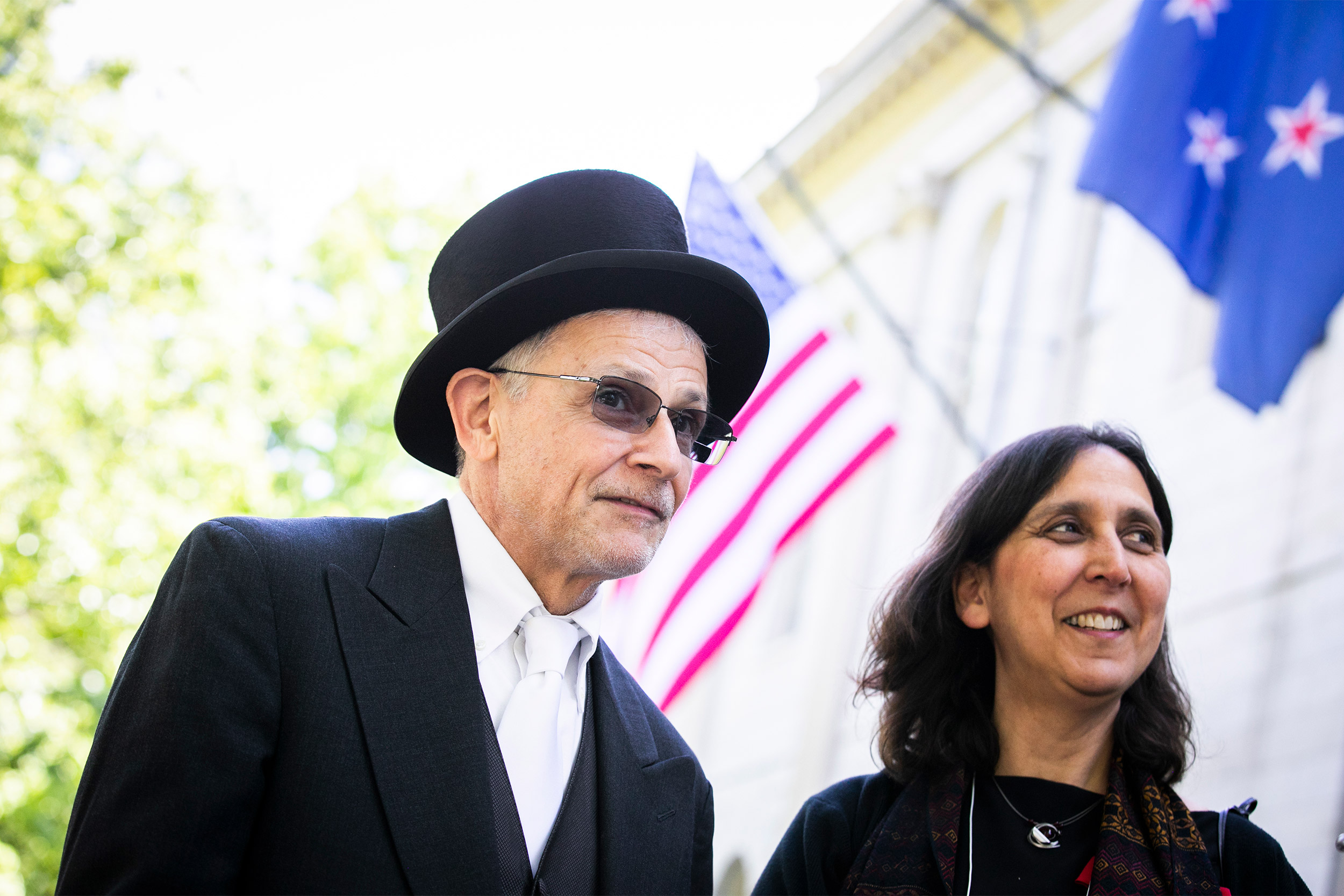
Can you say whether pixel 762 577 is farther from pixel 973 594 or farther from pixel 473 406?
pixel 473 406

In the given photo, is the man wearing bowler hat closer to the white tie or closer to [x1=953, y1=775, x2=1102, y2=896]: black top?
the white tie

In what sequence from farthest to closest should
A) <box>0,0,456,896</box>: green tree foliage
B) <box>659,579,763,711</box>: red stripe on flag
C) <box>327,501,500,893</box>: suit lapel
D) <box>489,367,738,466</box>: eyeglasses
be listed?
<box>0,0,456,896</box>: green tree foliage → <box>659,579,763,711</box>: red stripe on flag → <box>489,367,738,466</box>: eyeglasses → <box>327,501,500,893</box>: suit lapel

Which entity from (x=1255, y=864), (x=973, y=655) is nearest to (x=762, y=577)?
(x=973, y=655)

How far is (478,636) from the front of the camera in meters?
2.67

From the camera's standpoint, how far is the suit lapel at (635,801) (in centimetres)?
258

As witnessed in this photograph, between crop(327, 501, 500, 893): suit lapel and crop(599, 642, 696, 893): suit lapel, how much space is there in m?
0.33

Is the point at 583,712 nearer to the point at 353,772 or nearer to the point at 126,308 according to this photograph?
the point at 353,772

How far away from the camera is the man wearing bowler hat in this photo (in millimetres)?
2150

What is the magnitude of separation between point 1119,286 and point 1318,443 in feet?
9.54

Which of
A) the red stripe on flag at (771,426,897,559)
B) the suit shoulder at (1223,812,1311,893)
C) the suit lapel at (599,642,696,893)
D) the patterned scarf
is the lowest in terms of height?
the suit shoulder at (1223,812,1311,893)

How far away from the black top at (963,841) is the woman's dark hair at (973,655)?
117mm

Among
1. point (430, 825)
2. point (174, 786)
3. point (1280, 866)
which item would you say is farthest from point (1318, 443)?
point (174, 786)

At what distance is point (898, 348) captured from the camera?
13242 mm

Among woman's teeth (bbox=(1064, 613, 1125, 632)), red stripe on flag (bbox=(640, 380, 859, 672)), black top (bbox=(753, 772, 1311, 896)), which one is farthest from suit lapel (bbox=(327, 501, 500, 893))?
red stripe on flag (bbox=(640, 380, 859, 672))
